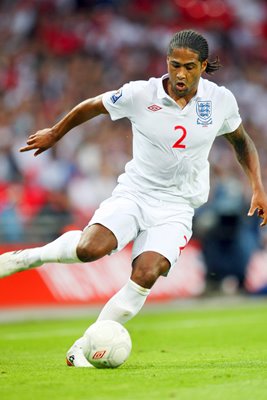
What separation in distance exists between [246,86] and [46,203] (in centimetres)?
871

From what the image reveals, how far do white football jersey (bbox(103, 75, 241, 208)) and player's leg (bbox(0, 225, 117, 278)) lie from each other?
630 mm

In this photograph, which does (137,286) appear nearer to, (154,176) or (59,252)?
(59,252)

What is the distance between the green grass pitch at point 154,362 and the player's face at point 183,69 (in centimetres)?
220

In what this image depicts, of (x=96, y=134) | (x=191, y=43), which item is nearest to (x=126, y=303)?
(x=191, y=43)

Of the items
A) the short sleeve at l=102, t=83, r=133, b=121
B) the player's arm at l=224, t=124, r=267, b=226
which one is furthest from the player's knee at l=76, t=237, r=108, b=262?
the player's arm at l=224, t=124, r=267, b=226

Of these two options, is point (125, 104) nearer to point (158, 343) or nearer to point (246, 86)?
point (158, 343)

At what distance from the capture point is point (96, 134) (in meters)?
18.6

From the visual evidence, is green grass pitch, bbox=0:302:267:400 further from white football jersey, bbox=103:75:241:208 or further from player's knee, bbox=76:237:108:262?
white football jersey, bbox=103:75:241:208

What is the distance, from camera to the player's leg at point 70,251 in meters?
7.84

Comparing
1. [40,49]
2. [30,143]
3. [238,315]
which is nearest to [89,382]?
[30,143]

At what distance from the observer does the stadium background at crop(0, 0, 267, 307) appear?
16.2 meters

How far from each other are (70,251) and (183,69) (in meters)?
1.68

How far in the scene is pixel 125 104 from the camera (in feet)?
27.1

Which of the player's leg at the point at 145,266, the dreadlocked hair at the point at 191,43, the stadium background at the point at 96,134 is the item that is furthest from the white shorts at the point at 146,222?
the stadium background at the point at 96,134
